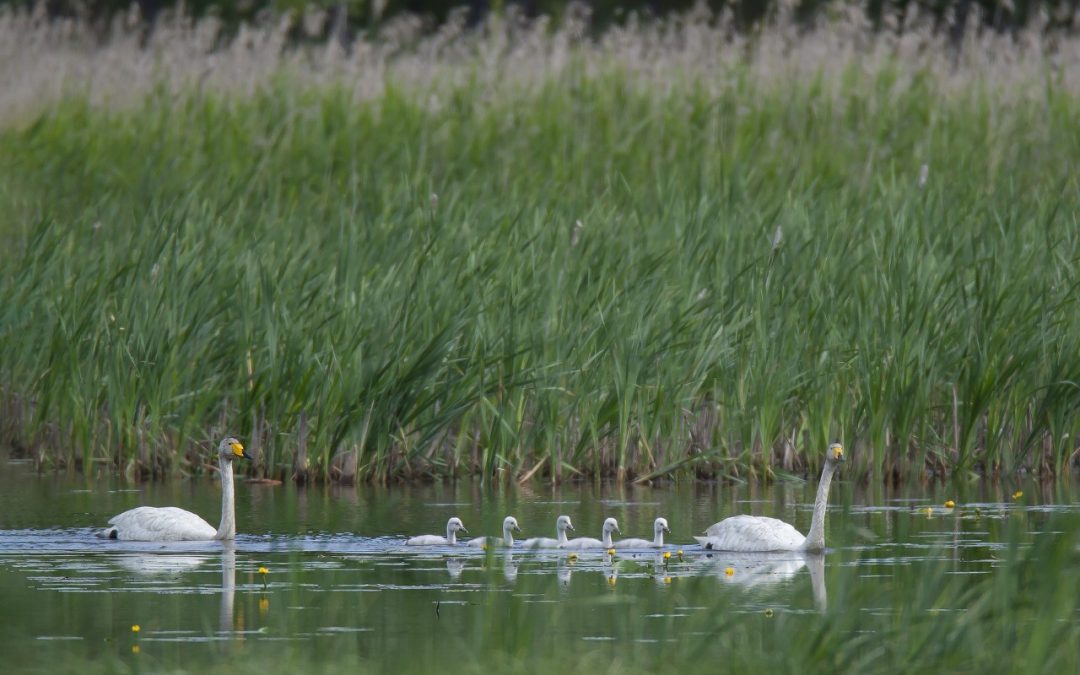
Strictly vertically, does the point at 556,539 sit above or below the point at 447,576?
above

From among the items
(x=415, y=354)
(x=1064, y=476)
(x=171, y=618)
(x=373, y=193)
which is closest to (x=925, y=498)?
(x=1064, y=476)

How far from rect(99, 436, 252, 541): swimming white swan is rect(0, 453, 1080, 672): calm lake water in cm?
8

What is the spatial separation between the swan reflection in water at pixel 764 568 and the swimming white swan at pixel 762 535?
0.04m

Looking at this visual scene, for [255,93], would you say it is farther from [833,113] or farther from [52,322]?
[52,322]

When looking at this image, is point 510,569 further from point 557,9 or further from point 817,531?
point 557,9

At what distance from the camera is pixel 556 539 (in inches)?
400

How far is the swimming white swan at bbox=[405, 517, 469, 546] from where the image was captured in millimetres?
10016

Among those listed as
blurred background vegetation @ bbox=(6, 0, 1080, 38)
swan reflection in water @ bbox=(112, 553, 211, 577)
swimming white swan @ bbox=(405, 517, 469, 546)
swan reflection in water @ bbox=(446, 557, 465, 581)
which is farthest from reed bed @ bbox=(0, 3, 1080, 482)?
blurred background vegetation @ bbox=(6, 0, 1080, 38)

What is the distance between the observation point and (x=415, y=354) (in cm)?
1241

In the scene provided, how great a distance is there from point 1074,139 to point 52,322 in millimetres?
9795

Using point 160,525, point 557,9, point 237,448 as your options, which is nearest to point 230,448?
point 237,448

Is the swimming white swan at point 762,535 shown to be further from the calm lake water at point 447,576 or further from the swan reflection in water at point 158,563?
the swan reflection in water at point 158,563

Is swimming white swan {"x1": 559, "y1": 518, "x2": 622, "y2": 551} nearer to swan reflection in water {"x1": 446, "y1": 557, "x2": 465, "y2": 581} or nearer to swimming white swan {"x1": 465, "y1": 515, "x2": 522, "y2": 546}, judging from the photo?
swimming white swan {"x1": 465, "y1": 515, "x2": 522, "y2": 546}

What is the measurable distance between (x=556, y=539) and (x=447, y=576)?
1021mm
